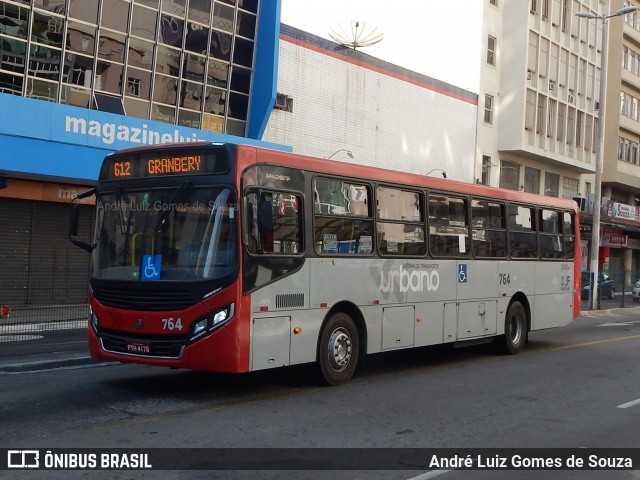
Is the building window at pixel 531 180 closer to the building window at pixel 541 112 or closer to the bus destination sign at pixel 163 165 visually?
the building window at pixel 541 112

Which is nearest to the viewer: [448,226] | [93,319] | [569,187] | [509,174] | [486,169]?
[93,319]

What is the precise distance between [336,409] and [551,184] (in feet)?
125

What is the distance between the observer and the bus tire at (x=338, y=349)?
10.6 metres

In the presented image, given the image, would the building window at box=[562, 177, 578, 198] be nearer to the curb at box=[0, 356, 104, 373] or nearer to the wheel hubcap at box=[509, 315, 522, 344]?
the wheel hubcap at box=[509, 315, 522, 344]

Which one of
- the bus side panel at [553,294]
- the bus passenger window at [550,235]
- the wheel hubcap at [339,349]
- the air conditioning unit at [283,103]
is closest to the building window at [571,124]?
the air conditioning unit at [283,103]

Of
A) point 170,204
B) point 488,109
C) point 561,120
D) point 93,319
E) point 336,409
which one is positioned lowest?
point 336,409

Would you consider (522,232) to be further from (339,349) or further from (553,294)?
(339,349)

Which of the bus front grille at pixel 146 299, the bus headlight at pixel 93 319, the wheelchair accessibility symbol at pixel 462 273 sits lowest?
the bus headlight at pixel 93 319

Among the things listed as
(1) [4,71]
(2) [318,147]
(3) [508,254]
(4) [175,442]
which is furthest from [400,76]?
(4) [175,442]

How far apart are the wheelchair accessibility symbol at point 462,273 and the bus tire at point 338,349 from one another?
2878mm

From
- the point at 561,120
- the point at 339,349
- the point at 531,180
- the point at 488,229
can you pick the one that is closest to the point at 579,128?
the point at 561,120

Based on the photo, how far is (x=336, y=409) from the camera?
30.4ft

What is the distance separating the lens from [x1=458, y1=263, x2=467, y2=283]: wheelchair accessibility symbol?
43.5 feet

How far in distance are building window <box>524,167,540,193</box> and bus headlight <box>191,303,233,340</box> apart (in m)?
35.2
